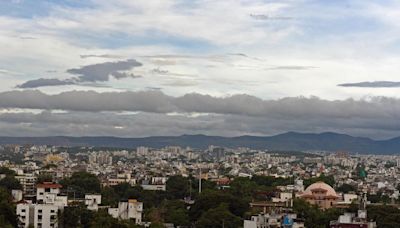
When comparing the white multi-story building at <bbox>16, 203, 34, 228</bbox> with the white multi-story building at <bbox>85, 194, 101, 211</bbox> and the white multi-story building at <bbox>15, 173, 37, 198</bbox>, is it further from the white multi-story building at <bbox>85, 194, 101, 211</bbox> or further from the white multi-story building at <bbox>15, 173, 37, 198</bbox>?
the white multi-story building at <bbox>15, 173, 37, 198</bbox>

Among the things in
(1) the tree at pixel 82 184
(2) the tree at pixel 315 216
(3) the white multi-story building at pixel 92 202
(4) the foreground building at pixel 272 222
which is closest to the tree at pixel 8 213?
(3) the white multi-story building at pixel 92 202

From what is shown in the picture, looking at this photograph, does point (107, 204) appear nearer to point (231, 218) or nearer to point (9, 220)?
point (231, 218)

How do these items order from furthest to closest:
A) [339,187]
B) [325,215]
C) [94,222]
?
[339,187]
[325,215]
[94,222]

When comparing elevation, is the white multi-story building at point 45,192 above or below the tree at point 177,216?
above

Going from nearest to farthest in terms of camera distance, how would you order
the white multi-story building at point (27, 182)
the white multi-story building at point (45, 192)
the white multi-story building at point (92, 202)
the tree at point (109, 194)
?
the white multi-story building at point (92, 202)
the white multi-story building at point (45, 192)
the tree at point (109, 194)
the white multi-story building at point (27, 182)

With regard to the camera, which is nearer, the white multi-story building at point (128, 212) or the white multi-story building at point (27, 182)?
the white multi-story building at point (128, 212)

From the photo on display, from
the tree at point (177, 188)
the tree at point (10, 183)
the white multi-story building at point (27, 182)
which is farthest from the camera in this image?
the white multi-story building at point (27, 182)

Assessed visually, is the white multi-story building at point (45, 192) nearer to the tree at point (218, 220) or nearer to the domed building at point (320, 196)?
the tree at point (218, 220)

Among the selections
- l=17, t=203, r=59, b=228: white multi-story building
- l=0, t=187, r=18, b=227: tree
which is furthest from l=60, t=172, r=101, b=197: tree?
l=0, t=187, r=18, b=227: tree

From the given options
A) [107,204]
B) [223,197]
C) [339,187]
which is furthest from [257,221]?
[339,187]

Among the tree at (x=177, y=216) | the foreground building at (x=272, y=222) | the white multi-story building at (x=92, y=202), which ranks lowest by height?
the tree at (x=177, y=216)

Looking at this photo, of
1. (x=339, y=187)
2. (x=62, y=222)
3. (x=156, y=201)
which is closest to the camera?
(x=62, y=222)
